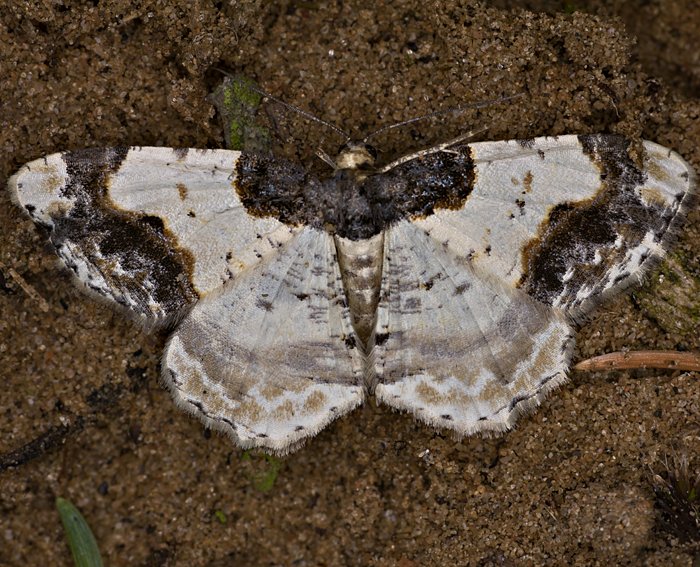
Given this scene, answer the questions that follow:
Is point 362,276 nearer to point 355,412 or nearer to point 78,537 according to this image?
point 355,412

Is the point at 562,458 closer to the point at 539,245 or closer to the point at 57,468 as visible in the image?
the point at 539,245

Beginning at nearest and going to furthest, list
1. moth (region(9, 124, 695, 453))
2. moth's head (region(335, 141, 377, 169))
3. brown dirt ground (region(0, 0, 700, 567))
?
1. moth (region(9, 124, 695, 453))
2. moth's head (region(335, 141, 377, 169))
3. brown dirt ground (region(0, 0, 700, 567))

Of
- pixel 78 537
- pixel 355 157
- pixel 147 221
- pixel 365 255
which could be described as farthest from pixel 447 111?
pixel 78 537

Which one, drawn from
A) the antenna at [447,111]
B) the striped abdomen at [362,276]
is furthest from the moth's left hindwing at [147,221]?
the antenna at [447,111]

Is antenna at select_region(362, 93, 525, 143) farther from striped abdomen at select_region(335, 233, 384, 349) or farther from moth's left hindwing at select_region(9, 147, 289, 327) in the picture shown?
moth's left hindwing at select_region(9, 147, 289, 327)

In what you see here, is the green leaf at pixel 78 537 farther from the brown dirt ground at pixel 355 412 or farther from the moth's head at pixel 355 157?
the moth's head at pixel 355 157

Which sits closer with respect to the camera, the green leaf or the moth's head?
the moth's head

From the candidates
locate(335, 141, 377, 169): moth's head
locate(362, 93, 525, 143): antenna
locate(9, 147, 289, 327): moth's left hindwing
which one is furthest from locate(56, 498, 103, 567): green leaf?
locate(362, 93, 525, 143): antenna
